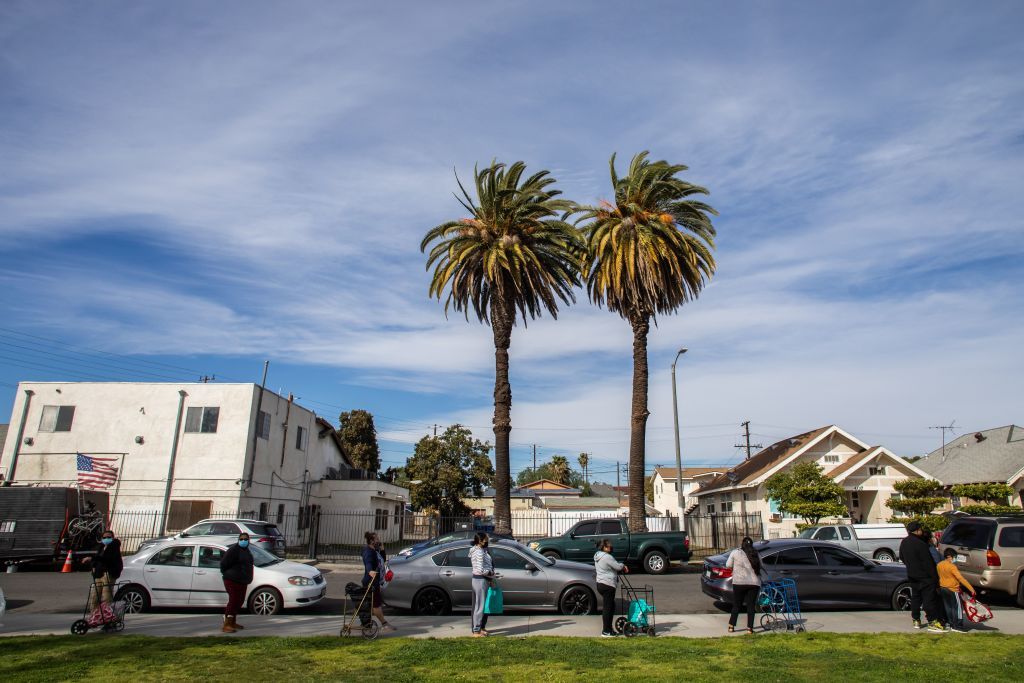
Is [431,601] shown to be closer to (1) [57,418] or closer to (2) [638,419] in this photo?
(2) [638,419]

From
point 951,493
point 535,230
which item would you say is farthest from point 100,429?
point 951,493

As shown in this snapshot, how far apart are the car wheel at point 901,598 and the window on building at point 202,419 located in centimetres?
2828

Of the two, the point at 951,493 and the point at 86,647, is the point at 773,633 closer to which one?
the point at 86,647

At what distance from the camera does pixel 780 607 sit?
476 inches

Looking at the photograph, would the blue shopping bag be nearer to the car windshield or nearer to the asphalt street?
the asphalt street

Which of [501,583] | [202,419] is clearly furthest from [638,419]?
[202,419]

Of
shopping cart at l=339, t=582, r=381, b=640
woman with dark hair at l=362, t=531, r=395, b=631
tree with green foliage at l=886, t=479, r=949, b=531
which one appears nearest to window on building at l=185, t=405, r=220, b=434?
woman with dark hair at l=362, t=531, r=395, b=631

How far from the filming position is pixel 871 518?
3534cm

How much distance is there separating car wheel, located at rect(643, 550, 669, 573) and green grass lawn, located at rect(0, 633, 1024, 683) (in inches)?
484

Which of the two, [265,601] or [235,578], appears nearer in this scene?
[235,578]

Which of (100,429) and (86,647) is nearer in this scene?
(86,647)

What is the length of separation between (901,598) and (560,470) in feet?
323

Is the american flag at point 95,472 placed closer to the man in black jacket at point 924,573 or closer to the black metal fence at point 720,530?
the black metal fence at point 720,530

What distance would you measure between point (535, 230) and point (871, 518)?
2347cm
